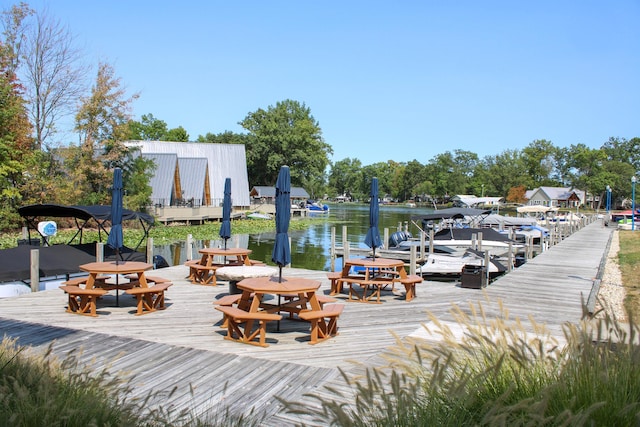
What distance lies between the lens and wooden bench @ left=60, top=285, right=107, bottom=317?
8.52m

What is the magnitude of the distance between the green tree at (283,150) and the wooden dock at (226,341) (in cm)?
6207

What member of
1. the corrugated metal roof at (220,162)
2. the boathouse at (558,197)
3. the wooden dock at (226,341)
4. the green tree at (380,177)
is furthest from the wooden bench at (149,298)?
the green tree at (380,177)

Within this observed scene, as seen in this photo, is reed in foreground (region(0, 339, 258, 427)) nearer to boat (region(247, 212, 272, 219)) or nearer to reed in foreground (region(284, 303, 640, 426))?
reed in foreground (region(284, 303, 640, 426))

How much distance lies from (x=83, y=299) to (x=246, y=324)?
11.7 feet

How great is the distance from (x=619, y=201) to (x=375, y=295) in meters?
99.7

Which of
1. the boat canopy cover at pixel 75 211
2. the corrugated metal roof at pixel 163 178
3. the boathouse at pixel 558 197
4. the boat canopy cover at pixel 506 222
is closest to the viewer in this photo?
the boat canopy cover at pixel 75 211

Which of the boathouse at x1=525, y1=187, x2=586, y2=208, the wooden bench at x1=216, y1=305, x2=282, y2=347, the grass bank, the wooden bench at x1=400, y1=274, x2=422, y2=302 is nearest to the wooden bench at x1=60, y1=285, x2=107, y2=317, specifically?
the wooden bench at x1=216, y1=305, x2=282, y2=347

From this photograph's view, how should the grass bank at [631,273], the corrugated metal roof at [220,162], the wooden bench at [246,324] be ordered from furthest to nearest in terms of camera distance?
the corrugated metal roof at [220,162] < the grass bank at [631,273] < the wooden bench at [246,324]

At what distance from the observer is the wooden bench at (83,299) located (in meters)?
8.52

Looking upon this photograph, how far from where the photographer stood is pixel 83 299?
Result: 8.82 meters

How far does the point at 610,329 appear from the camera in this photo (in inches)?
127

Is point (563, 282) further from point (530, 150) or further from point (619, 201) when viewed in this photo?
point (530, 150)

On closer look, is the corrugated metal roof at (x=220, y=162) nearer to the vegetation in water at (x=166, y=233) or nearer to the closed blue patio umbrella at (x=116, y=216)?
the vegetation in water at (x=166, y=233)

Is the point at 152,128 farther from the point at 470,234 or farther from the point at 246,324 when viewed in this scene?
the point at 246,324
